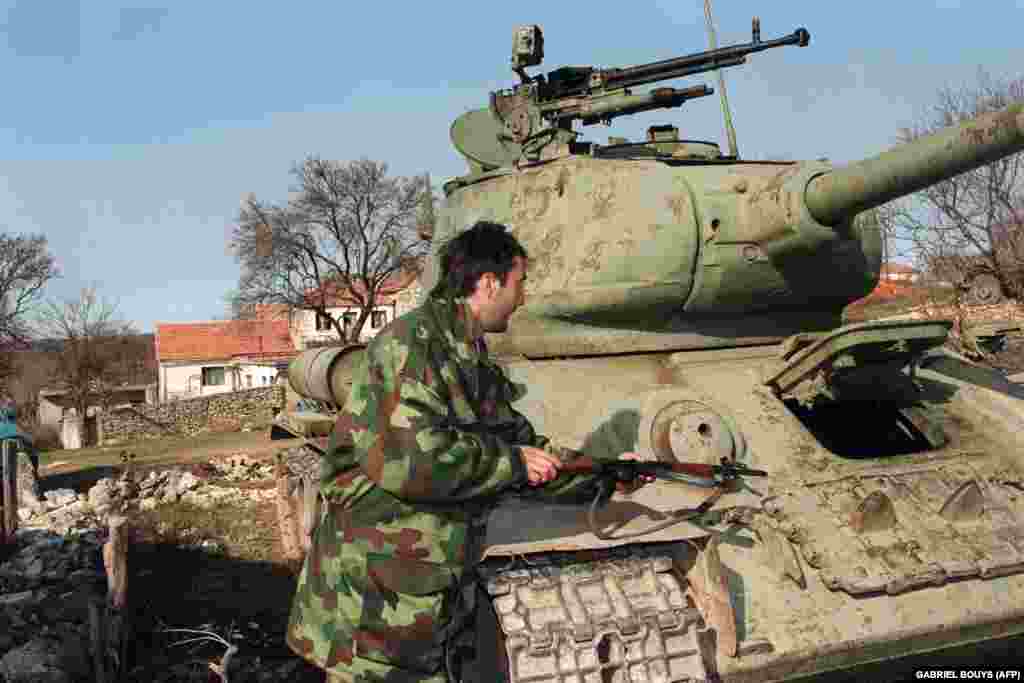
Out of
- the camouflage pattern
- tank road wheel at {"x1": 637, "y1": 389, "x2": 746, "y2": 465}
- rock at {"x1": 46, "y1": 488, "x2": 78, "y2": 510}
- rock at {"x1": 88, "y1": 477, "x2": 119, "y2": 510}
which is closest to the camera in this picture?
the camouflage pattern

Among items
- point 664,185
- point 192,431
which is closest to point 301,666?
point 664,185

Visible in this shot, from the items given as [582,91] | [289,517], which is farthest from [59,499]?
[582,91]

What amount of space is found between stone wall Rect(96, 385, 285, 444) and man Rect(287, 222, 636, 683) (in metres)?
A: 24.2

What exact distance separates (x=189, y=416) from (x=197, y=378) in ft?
60.8

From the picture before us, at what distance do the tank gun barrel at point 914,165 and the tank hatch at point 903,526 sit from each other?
1357 millimetres

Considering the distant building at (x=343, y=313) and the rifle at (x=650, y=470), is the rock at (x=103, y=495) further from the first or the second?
the distant building at (x=343, y=313)

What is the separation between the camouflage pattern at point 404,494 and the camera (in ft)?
9.14

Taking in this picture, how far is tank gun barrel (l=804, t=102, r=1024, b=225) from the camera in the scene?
398cm

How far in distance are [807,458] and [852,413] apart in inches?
55.4

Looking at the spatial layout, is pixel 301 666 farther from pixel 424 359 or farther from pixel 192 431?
pixel 192 431

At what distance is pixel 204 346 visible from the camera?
159ft

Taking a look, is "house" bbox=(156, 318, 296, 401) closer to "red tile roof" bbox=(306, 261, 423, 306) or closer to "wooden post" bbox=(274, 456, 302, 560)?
"red tile roof" bbox=(306, 261, 423, 306)

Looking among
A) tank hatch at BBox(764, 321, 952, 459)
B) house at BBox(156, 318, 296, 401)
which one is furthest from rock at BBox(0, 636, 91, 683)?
house at BBox(156, 318, 296, 401)

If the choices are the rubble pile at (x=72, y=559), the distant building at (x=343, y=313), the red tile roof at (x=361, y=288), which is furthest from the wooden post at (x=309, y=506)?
the distant building at (x=343, y=313)
